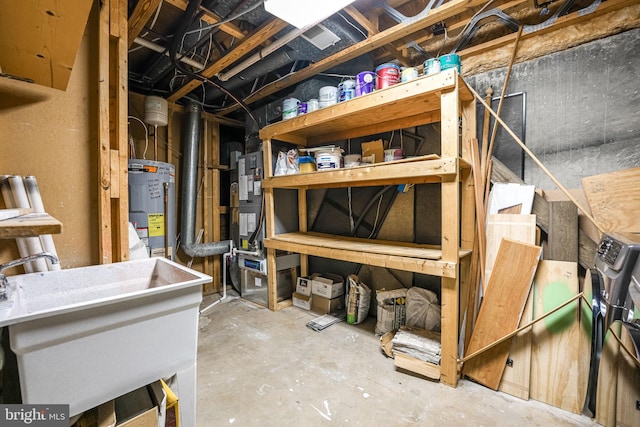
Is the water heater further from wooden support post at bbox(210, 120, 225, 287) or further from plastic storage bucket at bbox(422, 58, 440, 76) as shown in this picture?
plastic storage bucket at bbox(422, 58, 440, 76)

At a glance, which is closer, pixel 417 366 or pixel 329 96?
pixel 417 366

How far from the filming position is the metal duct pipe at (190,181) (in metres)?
3.15

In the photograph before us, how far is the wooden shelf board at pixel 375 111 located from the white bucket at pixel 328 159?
0.84 ft

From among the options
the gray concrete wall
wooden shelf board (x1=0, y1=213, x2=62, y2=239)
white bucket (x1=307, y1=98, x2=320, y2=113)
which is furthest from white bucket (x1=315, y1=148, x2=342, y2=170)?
wooden shelf board (x1=0, y1=213, x2=62, y2=239)

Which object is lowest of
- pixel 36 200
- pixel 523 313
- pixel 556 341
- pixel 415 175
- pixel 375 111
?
pixel 556 341

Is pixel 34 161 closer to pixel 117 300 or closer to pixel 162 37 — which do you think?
pixel 117 300

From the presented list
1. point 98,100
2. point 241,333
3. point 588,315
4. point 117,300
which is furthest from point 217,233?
point 588,315

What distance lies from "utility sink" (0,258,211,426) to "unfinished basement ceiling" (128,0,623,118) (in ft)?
5.63

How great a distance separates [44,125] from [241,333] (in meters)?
1.88

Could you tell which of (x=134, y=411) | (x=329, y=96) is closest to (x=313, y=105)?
(x=329, y=96)

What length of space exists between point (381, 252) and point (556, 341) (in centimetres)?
107

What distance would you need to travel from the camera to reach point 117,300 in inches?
30.6

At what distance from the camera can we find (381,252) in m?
1.96

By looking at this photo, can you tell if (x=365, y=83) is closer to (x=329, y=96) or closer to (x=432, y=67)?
(x=329, y=96)
